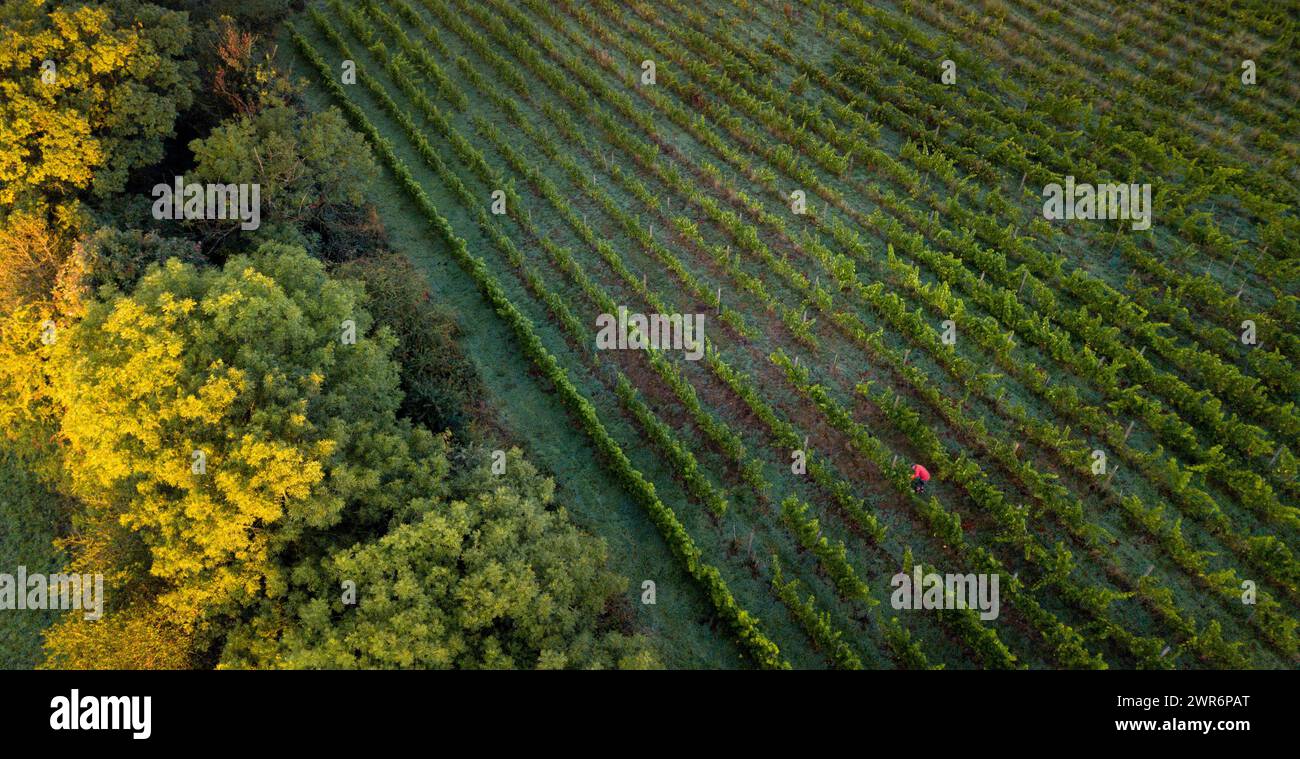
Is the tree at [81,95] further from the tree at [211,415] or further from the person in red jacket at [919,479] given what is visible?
the person in red jacket at [919,479]

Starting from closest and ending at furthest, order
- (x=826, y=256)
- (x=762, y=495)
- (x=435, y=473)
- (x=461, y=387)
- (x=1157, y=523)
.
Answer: (x=435, y=473) < (x=1157, y=523) < (x=762, y=495) < (x=461, y=387) < (x=826, y=256)

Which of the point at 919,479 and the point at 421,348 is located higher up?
the point at 421,348

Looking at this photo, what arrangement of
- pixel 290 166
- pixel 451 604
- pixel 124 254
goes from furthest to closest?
1. pixel 290 166
2. pixel 124 254
3. pixel 451 604

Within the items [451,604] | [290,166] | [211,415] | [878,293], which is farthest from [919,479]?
[290,166]

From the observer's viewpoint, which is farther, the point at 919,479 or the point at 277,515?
the point at 919,479

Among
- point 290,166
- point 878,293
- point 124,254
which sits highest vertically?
point 290,166

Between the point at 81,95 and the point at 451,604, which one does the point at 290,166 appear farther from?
the point at 451,604
